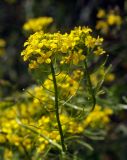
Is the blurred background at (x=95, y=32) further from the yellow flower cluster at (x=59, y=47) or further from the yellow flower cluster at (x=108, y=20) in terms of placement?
the yellow flower cluster at (x=59, y=47)

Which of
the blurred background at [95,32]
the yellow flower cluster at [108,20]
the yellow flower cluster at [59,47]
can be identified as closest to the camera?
the yellow flower cluster at [59,47]

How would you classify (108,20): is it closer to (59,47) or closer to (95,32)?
(95,32)

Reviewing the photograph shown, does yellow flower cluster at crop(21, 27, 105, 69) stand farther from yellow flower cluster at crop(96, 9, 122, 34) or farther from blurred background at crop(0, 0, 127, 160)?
Result: yellow flower cluster at crop(96, 9, 122, 34)

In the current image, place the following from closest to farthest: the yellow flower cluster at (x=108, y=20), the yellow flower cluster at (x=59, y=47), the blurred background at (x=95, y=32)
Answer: the yellow flower cluster at (x=59, y=47) < the blurred background at (x=95, y=32) < the yellow flower cluster at (x=108, y=20)

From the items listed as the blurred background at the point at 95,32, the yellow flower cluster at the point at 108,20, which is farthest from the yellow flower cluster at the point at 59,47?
the yellow flower cluster at the point at 108,20

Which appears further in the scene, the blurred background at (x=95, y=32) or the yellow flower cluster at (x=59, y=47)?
the blurred background at (x=95, y=32)

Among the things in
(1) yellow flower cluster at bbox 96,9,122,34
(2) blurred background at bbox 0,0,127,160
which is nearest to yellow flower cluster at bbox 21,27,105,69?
(2) blurred background at bbox 0,0,127,160

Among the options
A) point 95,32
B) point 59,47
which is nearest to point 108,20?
point 95,32
